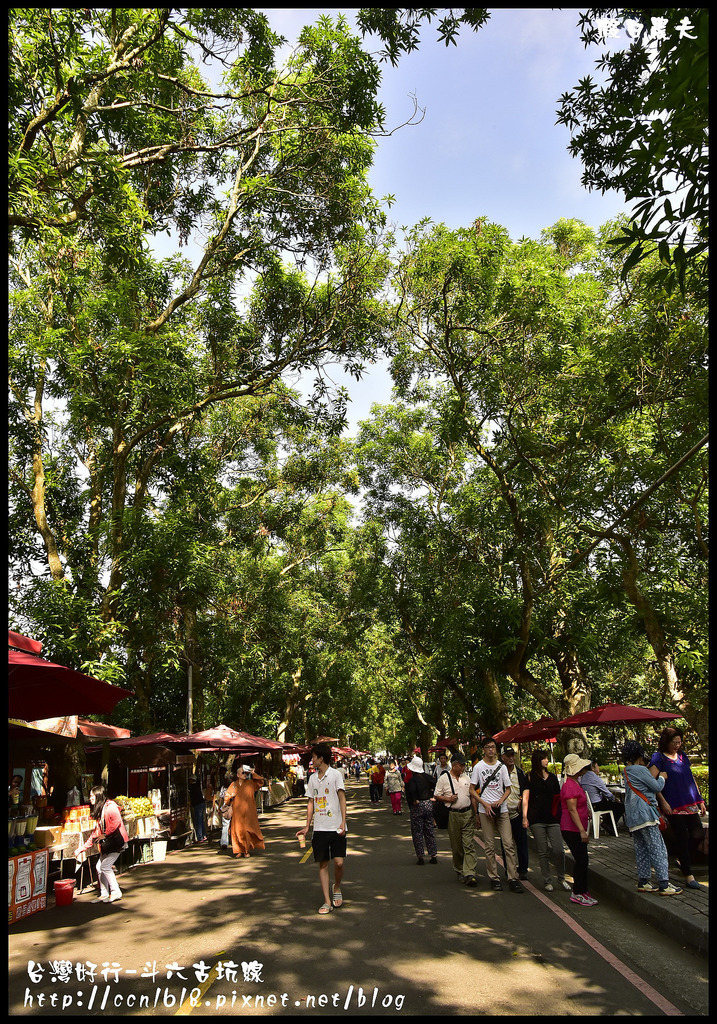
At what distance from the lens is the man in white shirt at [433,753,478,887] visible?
946cm

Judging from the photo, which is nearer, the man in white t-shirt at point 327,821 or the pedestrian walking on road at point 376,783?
the man in white t-shirt at point 327,821

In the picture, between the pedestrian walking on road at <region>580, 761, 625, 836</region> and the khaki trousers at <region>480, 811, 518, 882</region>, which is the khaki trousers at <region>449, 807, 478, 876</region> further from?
the pedestrian walking on road at <region>580, 761, 625, 836</region>

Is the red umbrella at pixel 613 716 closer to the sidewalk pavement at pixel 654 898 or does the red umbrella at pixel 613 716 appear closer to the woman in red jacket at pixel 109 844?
the sidewalk pavement at pixel 654 898

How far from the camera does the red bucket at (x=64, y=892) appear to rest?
353 inches

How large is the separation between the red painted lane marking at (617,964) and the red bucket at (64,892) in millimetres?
5976

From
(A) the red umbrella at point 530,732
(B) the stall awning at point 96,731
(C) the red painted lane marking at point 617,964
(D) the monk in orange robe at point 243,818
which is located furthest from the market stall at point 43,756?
(A) the red umbrella at point 530,732

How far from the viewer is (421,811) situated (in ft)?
37.7

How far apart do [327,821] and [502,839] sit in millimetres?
2608

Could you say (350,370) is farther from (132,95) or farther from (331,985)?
(331,985)

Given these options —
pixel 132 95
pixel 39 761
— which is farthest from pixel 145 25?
pixel 39 761

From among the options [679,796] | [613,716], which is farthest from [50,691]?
[613,716]

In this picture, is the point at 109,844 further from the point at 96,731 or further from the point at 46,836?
the point at 96,731

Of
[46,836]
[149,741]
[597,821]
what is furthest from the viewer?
[149,741]

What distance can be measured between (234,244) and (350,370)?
3.39 m
